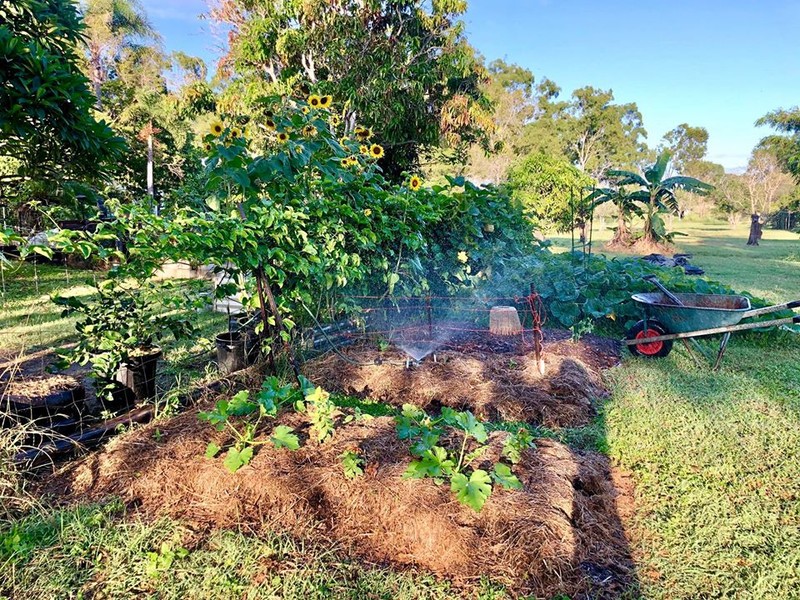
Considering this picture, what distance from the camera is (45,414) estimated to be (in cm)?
280

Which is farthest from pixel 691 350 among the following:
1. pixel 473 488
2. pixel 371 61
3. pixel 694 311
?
pixel 371 61

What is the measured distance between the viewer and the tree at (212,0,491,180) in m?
9.94

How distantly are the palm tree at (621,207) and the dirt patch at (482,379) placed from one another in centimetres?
996

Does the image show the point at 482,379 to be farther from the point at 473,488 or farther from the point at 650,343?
the point at 650,343

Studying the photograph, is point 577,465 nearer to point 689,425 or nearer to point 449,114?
point 689,425

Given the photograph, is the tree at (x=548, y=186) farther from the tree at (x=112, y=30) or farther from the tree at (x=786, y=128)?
the tree at (x=112, y=30)

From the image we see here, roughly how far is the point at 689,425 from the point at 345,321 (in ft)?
9.89

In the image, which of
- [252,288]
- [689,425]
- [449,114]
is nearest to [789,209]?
[449,114]

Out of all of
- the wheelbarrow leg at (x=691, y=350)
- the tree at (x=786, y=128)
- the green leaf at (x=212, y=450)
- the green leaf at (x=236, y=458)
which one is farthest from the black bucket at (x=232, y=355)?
the tree at (x=786, y=128)

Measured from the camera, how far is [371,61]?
10148mm

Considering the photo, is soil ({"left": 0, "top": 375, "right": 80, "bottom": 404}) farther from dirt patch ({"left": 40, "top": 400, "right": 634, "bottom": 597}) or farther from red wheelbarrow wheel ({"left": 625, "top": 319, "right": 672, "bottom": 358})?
red wheelbarrow wheel ({"left": 625, "top": 319, "right": 672, "bottom": 358})

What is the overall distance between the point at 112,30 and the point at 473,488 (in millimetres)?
22418

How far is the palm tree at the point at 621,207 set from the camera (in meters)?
13.8

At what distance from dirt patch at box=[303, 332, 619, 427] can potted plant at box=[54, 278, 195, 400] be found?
4.20 feet
